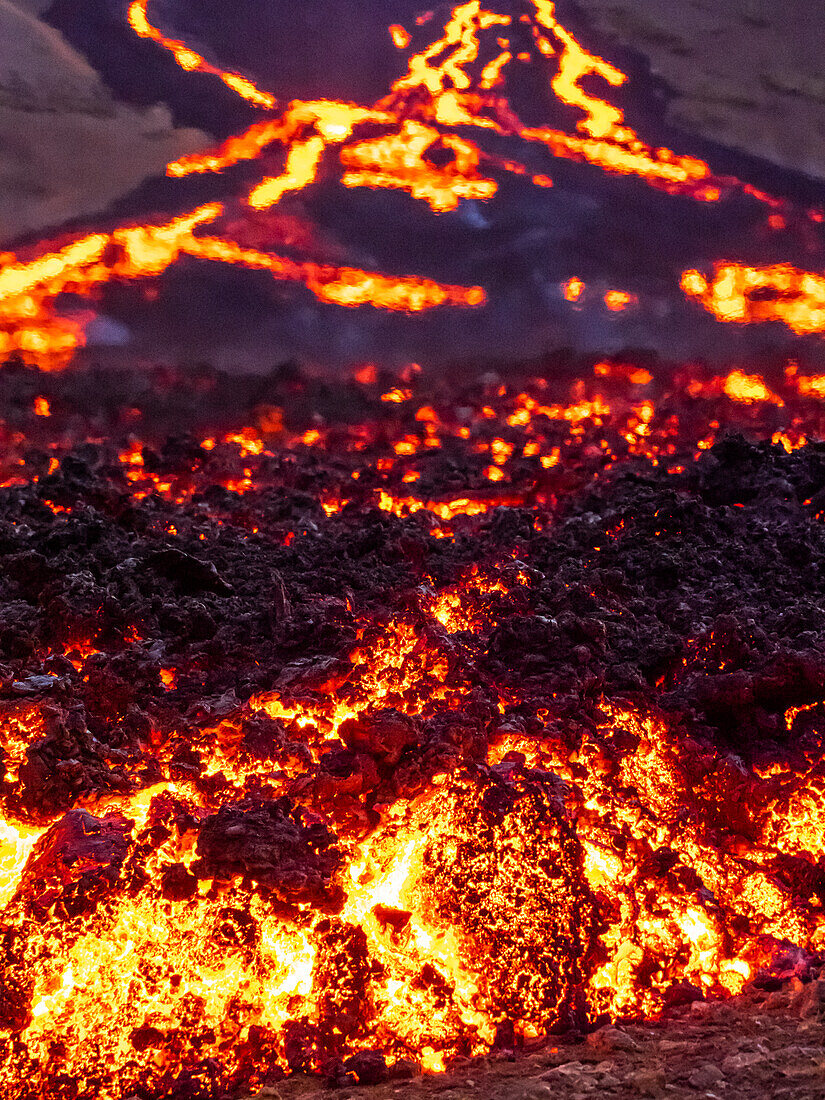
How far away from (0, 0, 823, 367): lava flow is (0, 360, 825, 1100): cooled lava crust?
6.79 feet

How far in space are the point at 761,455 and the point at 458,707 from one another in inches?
71.9

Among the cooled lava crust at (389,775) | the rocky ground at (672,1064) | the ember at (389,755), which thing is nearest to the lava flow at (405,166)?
the ember at (389,755)

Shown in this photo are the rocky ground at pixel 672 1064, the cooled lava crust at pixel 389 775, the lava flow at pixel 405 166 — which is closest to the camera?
the rocky ground at pixel 672 1064

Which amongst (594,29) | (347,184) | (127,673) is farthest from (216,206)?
(127,673)

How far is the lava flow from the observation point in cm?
465

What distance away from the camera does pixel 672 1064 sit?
4.16 ft

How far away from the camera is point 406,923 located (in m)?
1.52

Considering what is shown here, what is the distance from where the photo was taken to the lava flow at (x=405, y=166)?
465 cm

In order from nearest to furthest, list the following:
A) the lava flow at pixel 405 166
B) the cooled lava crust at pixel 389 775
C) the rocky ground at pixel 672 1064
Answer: the rocky ground at pixel 672 1064 < the cooled lava crust at pixel 389 775 < the lava flow at pixel 405 166

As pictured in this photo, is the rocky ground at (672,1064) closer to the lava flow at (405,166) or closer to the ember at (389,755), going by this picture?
the ember at (389,755)

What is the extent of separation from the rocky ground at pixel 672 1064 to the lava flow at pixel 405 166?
12.7ft

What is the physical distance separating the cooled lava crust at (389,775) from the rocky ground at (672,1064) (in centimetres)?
4

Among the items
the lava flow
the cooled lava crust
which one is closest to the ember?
the cooled lava crust

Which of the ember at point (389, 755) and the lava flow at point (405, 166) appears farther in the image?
the lava flow at point (405, 166)
